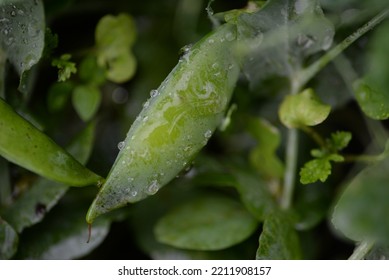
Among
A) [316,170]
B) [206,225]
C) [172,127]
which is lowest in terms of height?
[206,225]

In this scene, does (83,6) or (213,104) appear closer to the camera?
(213,104)

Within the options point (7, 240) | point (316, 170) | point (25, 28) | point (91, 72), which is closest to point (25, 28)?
point (25, 28)

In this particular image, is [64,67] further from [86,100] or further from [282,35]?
[282,35]

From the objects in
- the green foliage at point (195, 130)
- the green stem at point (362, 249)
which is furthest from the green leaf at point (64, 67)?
the green stem at point (362, 249)

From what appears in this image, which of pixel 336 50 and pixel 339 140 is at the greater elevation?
pixel 336 50

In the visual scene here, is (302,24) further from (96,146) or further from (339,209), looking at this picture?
(96,146)

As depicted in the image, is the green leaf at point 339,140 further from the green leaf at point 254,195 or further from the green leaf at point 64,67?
the green leaf at point 64,67
